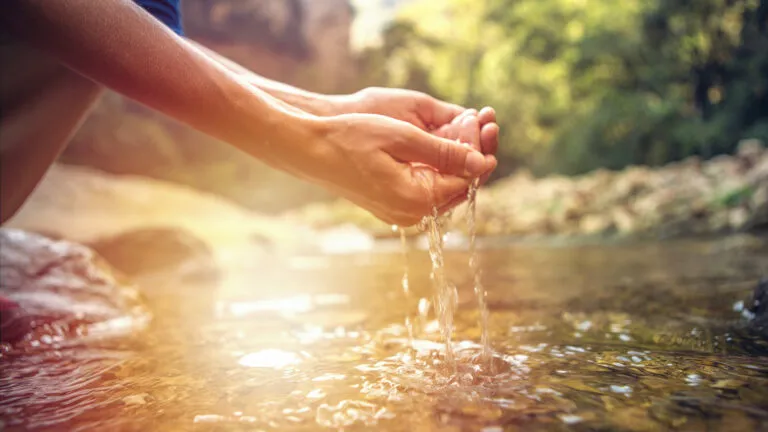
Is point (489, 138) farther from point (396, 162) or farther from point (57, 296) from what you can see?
point (57, 296)

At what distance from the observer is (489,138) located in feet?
5.60

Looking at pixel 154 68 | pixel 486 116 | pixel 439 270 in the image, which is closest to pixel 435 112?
pixel 486 116

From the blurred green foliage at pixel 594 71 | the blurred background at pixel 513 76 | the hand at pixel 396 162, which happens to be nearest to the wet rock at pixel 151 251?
the hand at pixel 396 162

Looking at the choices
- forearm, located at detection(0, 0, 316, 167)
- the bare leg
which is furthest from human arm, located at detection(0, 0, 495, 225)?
the bare leg

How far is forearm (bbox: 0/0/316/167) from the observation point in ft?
4.33

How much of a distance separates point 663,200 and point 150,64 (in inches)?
338

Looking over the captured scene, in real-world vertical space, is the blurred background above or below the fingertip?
above

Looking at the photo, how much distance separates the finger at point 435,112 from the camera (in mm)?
1976

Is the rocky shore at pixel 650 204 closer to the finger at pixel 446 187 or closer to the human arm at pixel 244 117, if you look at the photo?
the finger at pixel 446 187

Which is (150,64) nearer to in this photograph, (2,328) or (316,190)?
(2,328)

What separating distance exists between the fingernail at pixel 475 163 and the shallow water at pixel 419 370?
52cm

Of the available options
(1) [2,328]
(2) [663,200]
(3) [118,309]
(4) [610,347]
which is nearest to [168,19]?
(1) [2,328]

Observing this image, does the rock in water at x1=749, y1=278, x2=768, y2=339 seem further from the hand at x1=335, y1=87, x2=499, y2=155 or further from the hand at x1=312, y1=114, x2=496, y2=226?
the hand at x1=335, y1=87, x2=499, y2=155

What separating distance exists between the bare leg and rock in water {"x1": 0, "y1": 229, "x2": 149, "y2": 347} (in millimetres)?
445
